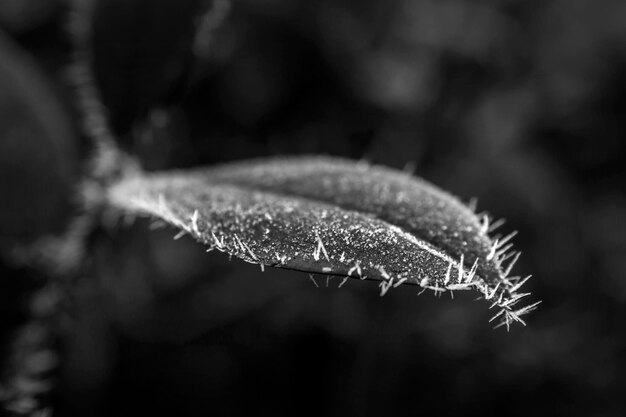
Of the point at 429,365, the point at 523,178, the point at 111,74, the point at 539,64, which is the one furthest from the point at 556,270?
the point at 111,74

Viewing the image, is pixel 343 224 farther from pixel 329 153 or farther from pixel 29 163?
pixel 329 153

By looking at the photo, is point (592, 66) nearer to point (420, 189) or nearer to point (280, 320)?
point (280, 320)

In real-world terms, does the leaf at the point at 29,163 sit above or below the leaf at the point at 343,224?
above

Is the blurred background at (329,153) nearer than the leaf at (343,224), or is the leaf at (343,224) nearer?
the leaf at (343,224)

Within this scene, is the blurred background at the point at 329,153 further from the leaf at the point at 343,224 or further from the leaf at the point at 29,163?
the leaf at the point at 343,224

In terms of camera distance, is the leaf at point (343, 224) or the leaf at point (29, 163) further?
the leaf at point (29, 163)

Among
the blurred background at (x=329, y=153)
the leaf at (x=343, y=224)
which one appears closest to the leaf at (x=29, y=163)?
the blurred background at (x=329, y=153)
